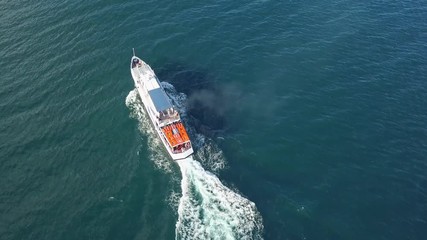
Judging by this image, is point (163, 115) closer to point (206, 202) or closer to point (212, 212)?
point (206, 202)

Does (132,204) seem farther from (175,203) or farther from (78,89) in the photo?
(78,89)

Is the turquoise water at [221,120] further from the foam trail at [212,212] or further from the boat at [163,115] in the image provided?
the boat at [163,115]

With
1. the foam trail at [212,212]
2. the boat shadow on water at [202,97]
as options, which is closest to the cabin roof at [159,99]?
the boat shadow on water at [202,97]

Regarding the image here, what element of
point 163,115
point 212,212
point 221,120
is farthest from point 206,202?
point 221,120

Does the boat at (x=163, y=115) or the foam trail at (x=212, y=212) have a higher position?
the boat at (x=163, y=115)

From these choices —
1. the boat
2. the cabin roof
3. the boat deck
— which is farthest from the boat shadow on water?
the cabin roof

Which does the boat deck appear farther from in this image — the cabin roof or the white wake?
the cabin roof

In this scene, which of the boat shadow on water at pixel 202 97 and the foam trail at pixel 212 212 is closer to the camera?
the foam trail at pixel 212 212
